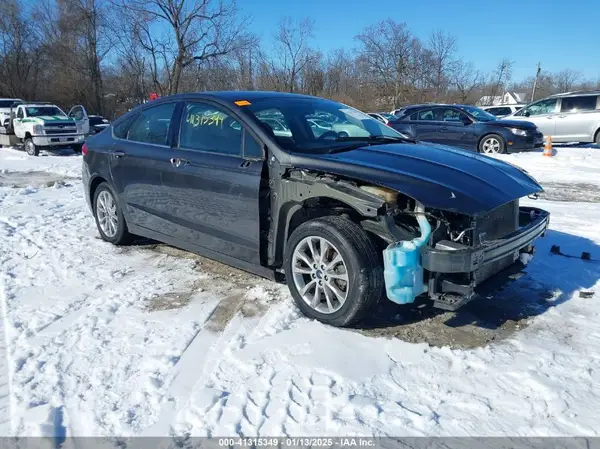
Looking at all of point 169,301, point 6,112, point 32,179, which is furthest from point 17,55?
point 169,301

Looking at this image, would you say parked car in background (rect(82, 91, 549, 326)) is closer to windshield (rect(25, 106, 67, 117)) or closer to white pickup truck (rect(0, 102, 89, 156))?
white pickup truck (rect(0, 102, 89, 156))

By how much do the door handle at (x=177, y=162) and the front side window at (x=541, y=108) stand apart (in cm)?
1531

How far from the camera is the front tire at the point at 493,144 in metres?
13.6

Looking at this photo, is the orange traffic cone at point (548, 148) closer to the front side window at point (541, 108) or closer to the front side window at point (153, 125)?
the front side window at point (541, 108)

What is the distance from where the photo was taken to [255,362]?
3229 millimetres

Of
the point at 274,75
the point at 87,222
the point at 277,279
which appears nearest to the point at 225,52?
the point at 274,75

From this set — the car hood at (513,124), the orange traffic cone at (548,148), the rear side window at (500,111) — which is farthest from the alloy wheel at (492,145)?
the rear side window at (500,111)

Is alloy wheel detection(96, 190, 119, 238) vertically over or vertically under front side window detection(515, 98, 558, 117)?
under

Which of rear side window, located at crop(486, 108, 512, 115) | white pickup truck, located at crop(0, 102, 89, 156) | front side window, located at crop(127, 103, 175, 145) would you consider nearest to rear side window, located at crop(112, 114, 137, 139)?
front side window, located at crop(127, 103, 175, 145)

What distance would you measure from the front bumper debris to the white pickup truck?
17358 mm

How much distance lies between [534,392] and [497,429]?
17.9 inches

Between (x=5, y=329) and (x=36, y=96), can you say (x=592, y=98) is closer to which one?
(x=5, y=329)

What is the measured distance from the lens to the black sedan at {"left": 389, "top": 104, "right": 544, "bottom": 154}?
44.4ft

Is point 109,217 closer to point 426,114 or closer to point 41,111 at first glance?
point 426,114
